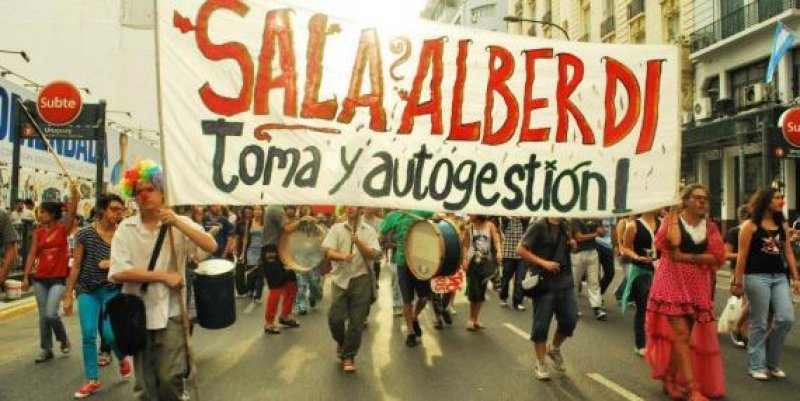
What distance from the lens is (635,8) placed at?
3206 centimetres

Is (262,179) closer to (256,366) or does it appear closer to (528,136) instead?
(528,136)

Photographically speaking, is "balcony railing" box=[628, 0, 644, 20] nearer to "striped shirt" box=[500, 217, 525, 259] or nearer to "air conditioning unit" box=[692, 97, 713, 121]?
"air conditioning unit" box=[692, 97, 713, 121]

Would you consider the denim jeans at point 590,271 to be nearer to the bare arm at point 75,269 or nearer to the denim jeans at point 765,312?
the denim jeans at point 765,312

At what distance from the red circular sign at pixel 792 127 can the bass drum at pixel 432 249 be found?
866 cm

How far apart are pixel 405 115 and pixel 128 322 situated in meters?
2.02

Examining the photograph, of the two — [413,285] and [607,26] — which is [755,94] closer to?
[607,26]

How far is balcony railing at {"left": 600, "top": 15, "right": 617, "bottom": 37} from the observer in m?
34.7

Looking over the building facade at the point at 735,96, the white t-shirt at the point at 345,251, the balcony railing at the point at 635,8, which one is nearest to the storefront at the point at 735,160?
the building facade at the point at 735,96

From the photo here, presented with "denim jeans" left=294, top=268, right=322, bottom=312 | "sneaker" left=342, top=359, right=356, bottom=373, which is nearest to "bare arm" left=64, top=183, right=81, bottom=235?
"sneaker" left=342, top=359, right=356, bottom=373

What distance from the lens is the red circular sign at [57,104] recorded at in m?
13.3

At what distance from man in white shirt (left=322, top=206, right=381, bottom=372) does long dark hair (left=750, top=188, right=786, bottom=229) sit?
11.5 ft

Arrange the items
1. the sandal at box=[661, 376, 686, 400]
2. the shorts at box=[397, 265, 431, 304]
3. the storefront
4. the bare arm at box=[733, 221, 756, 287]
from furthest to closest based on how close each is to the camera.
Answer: the storefront → the shorts at box=[397, 265, 431, 304] → the bare arm at box=[733, 221, 756, 287] → the sandal at box=[661, 376, 686, 400]

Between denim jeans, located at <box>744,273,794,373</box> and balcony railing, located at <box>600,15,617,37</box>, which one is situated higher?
balcony railing, located at <box>600,15,617,37</box>

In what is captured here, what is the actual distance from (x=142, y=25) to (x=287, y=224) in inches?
138
